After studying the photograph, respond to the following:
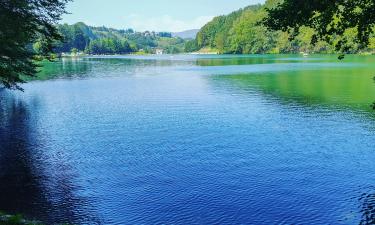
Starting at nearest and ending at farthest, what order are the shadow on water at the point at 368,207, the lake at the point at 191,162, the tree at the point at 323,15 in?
the tree at the point at 323,15 < the shadow on water at the point at 368,207 < the lake at the point at 191,162

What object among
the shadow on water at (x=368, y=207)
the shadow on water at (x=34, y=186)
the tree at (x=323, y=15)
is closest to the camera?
the tree at (x=323, y=15)

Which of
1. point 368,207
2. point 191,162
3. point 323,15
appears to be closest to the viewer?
point 323,15

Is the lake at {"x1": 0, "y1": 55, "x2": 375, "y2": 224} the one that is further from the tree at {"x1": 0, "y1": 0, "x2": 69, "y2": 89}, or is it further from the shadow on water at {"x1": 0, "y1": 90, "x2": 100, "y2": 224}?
the tree at {"x1": 0, "y1": 0, "x2": 69, "y2": 89}

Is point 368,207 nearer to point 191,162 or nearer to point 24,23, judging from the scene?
point 191,162

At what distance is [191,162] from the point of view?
3397cm

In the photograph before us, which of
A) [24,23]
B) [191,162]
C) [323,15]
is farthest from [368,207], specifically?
[24,23]

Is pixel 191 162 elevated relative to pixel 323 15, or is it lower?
lower

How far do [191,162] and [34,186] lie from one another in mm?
12962

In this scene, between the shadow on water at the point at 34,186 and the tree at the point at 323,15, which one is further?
the shadow on water at the point at 34,186

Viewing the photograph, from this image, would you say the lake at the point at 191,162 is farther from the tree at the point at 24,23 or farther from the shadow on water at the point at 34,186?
the tree at the point at 24,23

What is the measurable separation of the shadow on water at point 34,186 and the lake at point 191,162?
2.9 inches

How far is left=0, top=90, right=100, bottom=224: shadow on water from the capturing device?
77.3 feet

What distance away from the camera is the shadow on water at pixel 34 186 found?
928 inches

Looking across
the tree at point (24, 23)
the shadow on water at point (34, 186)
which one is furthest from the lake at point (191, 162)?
the tree at point (24, 23)
